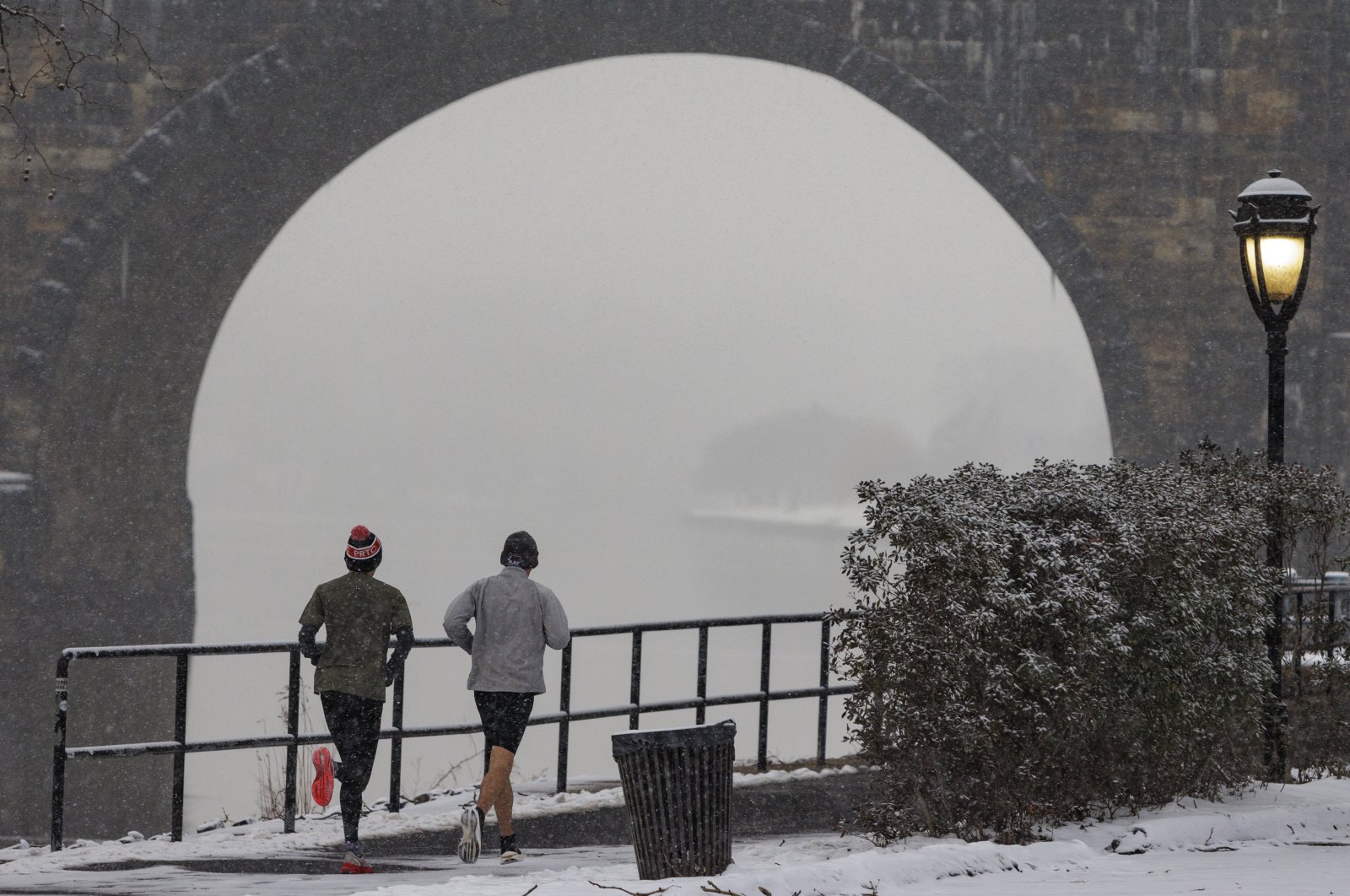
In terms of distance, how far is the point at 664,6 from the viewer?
15.9 meters

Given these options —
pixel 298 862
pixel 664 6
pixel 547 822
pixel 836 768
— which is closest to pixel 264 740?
pixel 298 862

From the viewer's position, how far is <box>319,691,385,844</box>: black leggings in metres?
7.72

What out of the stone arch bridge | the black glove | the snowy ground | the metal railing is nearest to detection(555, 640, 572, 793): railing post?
the metal railing

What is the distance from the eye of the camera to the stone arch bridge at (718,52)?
15.5m

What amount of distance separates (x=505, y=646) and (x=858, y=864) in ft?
7.11

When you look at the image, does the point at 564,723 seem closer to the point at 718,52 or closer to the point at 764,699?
the point at 764,699

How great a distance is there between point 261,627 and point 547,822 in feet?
184

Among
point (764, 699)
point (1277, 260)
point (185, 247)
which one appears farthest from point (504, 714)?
point (185, 247)

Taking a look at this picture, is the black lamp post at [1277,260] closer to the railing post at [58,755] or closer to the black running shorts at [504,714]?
the black running shorts at [504,714]

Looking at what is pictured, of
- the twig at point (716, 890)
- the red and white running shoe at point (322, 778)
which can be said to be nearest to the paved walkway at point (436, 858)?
the red and white running shoe at point (322, 778)

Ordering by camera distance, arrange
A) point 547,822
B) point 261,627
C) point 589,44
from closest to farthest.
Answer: point 547,822 < point 589,44 < point 261,627

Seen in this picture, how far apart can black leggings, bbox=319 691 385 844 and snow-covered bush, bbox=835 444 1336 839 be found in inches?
89.5

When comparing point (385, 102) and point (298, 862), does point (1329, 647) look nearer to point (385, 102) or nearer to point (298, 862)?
point (298, 862)

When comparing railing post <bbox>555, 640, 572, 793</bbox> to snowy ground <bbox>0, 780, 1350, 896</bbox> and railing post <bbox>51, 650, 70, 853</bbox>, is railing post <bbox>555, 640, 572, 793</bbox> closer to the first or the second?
snowy ground <bbox>0, 780, 1350, 896</bbox>
